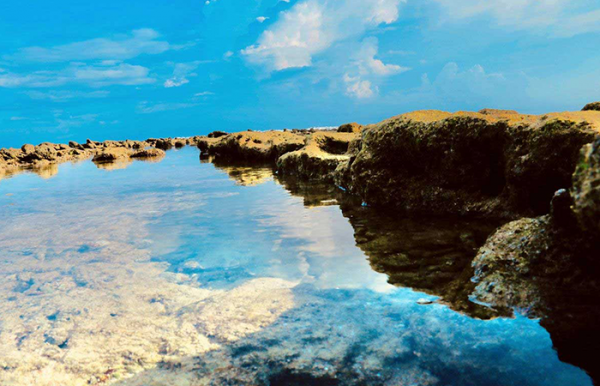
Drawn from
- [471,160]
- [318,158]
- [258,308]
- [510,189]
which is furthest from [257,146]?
[258,308]

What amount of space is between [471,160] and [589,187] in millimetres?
5131

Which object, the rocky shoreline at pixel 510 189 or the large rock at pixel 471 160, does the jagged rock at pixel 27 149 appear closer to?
the rocky shoreline at pixel 510 189

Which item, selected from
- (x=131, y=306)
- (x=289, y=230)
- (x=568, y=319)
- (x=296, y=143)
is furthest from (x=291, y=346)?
(x=296, y=143)

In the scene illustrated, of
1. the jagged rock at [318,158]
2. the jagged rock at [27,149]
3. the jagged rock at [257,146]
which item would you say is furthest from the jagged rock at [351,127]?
the jagged rock at [27,149]

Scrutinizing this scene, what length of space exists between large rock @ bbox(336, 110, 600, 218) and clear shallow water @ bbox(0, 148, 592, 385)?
0.81 meters

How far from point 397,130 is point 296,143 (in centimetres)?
908

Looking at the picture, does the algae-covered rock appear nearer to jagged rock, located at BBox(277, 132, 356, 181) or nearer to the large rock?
the large rock

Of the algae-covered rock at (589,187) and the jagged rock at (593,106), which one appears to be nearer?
the algae-covered rock at (589,187)

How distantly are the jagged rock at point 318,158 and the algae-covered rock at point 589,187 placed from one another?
29.7 ft

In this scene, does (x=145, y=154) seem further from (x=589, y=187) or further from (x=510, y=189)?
(x=589, y=187)

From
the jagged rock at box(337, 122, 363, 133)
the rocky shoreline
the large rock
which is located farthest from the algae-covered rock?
the jagged rock at box(337, 122, 363, 133)

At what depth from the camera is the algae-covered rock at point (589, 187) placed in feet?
7.30

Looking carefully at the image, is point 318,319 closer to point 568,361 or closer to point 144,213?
point 568,361

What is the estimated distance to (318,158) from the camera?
12828 mm
